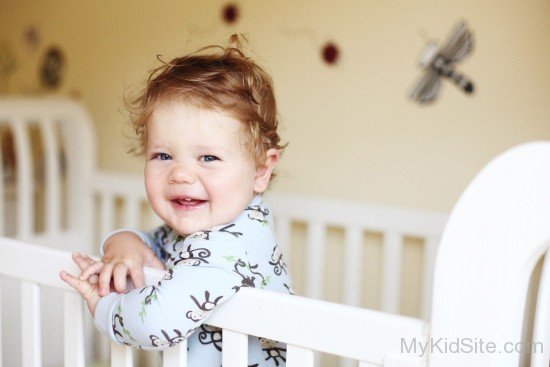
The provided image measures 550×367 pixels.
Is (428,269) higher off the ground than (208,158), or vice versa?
(208,158)

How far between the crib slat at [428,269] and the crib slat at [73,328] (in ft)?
2.35

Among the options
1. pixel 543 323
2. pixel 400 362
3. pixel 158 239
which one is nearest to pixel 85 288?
pixel 158 239

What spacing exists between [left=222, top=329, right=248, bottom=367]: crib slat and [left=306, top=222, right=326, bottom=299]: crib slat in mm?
666

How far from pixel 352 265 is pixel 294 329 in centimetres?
68

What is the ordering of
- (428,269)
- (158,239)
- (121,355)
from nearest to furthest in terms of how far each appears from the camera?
(121,355) < (158,239) < (428,269)

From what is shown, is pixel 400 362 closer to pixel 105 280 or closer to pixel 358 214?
pixel 105 280

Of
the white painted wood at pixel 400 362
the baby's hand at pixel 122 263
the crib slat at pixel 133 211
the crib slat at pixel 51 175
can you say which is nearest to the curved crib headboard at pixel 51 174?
the crib slat at pixel 51 175

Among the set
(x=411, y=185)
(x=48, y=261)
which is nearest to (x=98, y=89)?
(x=411, y=185)

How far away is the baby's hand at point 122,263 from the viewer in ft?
2.89

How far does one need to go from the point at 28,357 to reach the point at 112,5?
119cm

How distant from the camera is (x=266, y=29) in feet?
5.29

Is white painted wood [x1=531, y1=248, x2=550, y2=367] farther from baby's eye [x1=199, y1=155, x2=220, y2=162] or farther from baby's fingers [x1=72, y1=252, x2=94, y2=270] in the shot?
baby's fingers [x1=72, y1=252, x2=94, y2=270]

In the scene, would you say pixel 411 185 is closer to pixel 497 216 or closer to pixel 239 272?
pixel 239 272

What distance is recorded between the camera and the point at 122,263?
0.91 m
